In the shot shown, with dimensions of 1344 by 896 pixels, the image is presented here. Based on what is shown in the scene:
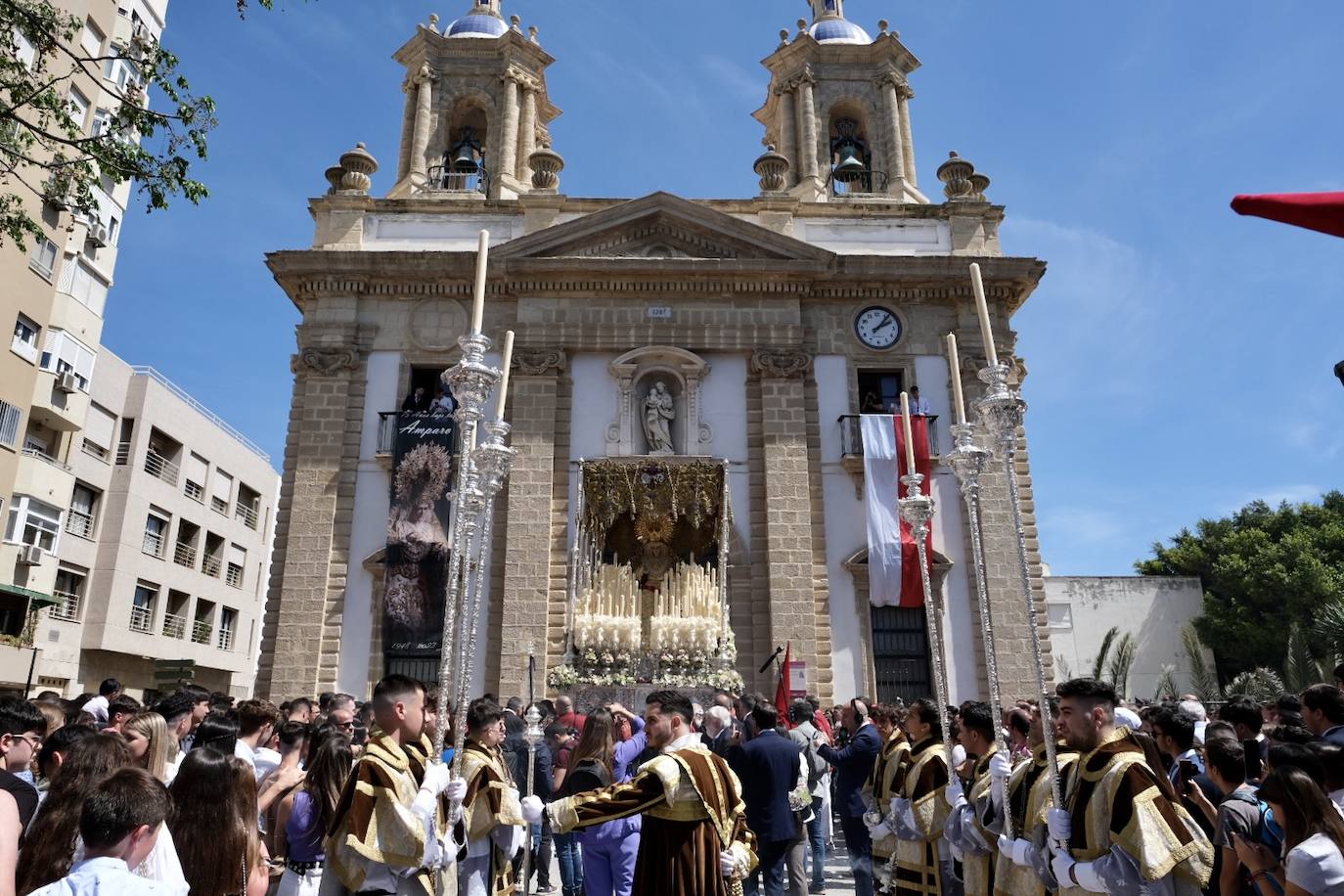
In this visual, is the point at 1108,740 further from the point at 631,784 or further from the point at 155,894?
the point at 155,894

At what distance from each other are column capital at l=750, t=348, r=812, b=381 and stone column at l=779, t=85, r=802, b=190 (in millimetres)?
6297

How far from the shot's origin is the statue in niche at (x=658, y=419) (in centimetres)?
1992

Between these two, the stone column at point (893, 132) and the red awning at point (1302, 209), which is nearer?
the red awning at point (1302, 209)

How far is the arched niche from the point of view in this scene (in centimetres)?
2009

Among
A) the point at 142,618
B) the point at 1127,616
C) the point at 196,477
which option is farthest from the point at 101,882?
the point at 1127,616

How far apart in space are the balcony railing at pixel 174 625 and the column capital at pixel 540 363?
2265 centimetres

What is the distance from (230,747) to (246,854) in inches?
50.2

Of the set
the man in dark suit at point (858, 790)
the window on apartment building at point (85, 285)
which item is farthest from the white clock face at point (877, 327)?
the window on apartment building at point (85, 285)

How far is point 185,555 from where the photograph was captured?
37.1 meters

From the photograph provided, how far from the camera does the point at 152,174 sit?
994cm

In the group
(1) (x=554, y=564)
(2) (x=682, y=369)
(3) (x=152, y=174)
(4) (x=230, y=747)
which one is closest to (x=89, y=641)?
(1) (x=554, y=564)

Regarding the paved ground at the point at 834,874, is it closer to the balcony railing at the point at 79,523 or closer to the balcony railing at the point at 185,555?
the balcony railing at the point at 79,523

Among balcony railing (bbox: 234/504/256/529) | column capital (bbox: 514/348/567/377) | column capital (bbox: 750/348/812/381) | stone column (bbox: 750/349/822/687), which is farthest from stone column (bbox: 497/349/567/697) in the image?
balcony railing (bbox: 234/504/256/529)

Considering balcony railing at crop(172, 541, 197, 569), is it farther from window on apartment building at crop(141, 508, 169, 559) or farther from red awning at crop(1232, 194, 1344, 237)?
red awning at crop(1232, 194, 1344, 237)
